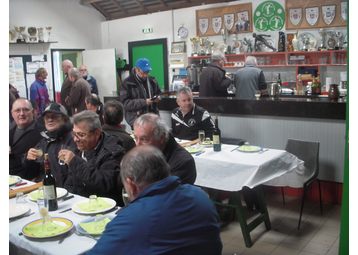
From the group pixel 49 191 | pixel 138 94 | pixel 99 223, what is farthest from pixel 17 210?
pixel 138 94

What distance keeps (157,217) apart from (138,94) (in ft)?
12.7

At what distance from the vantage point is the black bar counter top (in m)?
4.27

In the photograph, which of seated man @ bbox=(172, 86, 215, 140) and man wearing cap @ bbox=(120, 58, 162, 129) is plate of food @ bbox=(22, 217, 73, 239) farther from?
man wearing cap @ bbox=(120, 58, 162, 129)

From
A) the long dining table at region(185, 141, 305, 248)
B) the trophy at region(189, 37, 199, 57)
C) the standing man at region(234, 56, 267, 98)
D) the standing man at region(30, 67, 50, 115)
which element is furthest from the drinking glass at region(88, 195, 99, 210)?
the trophy at region(189, 37, 199, 57)

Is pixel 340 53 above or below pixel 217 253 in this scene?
above

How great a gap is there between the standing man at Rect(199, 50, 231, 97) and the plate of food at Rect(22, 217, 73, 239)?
415cm

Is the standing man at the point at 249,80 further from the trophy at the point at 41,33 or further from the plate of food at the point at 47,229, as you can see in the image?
the trophy at the point at 41,33

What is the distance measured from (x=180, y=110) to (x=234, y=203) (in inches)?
57.4

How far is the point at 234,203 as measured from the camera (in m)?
3.48

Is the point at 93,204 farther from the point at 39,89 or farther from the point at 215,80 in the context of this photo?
the point at 39,89

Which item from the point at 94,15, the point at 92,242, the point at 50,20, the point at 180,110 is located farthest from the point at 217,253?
the point at 94,15

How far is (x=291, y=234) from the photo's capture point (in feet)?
11.7

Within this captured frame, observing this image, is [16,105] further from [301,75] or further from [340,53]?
[340,53]

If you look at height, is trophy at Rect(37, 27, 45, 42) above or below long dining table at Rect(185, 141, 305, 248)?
above
